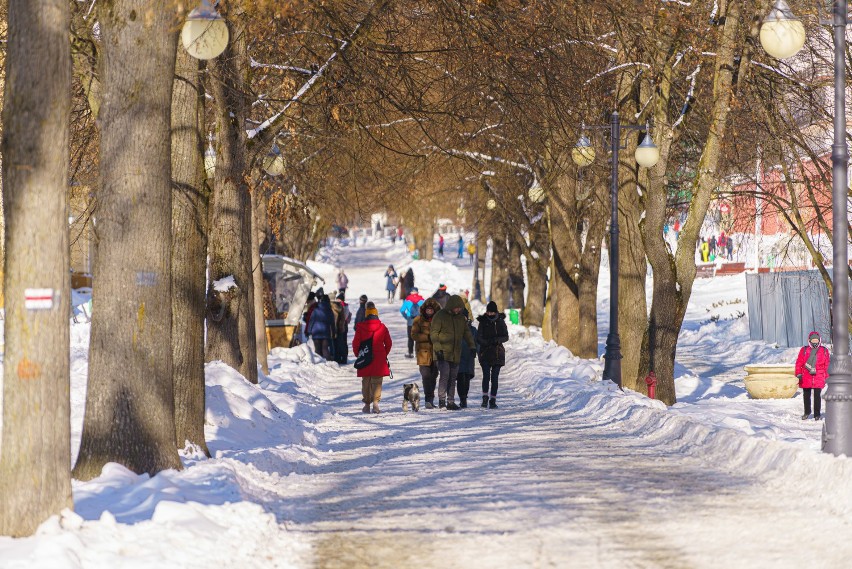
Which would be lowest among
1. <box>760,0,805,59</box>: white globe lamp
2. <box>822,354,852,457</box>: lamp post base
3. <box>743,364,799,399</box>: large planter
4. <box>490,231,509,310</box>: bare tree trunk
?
<box>743,364,799,399</box>: large planter

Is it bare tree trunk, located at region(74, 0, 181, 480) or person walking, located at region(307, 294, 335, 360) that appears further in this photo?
person walking, located at region(307, 294, 335, 360)

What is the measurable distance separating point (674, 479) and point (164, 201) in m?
5.17

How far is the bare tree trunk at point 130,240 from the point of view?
10805mm

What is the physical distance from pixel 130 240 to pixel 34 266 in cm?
285

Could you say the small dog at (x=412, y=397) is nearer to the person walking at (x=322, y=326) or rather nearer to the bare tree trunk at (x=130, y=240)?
the bare tree trunk at (x=130, y=240)

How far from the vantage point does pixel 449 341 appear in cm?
2095

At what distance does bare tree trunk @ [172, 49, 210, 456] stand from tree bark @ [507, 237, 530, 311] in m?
34.6

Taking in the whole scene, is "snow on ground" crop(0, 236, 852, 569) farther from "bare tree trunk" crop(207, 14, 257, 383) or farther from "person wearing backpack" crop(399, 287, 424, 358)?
"person wearing backpack" crop(399, 287, 424, 358)

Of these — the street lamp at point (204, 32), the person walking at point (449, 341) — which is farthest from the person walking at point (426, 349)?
the street lamp at point (204, 32)

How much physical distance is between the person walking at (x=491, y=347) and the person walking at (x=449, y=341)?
1.28 ft

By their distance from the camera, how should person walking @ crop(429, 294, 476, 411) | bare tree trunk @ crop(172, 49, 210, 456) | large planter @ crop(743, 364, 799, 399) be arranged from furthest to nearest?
large planter @ crop(743, 364, 799, 399), person walking @ crop(429, 294, 476, 411), bare tree trunk @ crop(172, 49, 210, 456)

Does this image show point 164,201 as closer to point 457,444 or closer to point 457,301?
point 457,444

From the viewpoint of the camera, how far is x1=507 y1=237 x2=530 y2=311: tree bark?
165 ft

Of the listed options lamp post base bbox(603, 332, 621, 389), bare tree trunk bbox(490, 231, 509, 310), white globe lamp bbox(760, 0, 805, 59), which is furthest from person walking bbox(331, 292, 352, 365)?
white globe lamp bbox(760, 0, 805, 59)
